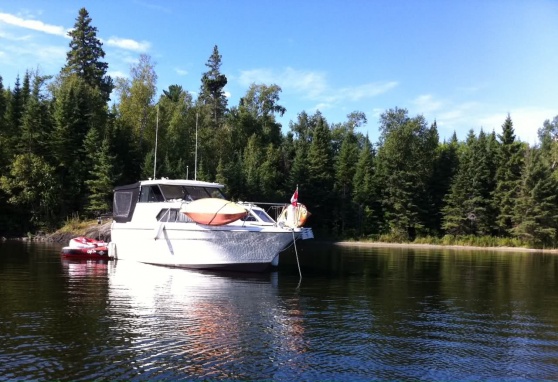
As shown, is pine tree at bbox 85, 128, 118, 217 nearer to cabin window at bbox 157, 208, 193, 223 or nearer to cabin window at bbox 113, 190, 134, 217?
cabin window at bbox 113, 190, 134, 217

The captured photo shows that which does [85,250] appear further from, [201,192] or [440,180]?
[440,180]

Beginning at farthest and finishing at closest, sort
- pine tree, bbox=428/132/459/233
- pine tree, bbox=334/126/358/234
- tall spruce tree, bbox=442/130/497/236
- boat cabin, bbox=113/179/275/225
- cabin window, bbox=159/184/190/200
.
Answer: pine tree, bbox=428/132/459/233 < pine tree, bbox=334/126/358/234 < tall spruce tree, bbox=442/130/497/236 < cabin window, bbox=159/184/190/200 < boat cabin, bbox=113/179/275/225

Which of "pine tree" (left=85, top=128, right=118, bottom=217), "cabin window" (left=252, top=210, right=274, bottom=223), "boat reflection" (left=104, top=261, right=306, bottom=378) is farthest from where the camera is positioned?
"pine tree" (left=85, top=128, right=118, bottom=217)

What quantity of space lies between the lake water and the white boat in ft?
4.30

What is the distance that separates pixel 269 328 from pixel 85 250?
18.0 m

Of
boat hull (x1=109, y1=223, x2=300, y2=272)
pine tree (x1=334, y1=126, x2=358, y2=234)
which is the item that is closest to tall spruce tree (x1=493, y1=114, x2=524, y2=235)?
pine tree (x1=334, y1=126, x2=358, y2=234)

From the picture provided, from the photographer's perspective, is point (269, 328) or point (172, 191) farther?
point (172, 191)

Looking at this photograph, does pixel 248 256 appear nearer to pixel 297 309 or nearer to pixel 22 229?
pixel 297 309

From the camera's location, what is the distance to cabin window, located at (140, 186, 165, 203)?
23.4 metres

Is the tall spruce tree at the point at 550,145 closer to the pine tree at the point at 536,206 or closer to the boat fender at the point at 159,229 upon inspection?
the pine tree at the point at 536,206

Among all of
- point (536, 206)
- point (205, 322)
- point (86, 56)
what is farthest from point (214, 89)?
point (205, 322)

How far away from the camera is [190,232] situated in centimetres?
2078

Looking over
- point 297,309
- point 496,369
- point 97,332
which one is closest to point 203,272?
point 297,309

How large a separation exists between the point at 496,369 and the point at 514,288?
442 inches
